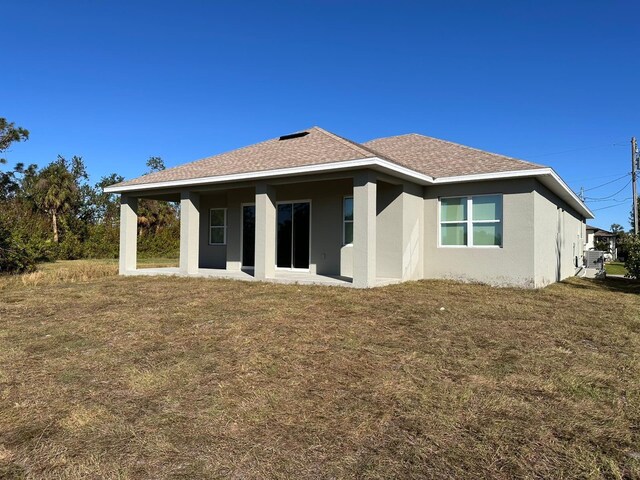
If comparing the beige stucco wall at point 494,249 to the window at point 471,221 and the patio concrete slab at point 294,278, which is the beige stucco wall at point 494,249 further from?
the patio concrete slab at point 294,278

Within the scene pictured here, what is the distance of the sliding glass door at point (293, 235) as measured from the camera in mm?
13242

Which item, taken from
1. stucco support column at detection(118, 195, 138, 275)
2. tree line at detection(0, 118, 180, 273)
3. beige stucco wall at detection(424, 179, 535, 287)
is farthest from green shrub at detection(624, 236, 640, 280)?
tree line at detection(0, 118, 180, 273)

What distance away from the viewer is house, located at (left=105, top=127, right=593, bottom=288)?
10680mm

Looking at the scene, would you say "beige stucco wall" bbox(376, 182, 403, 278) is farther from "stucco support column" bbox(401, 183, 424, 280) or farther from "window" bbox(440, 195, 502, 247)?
"window" bbox(440, 195, 502, 247)

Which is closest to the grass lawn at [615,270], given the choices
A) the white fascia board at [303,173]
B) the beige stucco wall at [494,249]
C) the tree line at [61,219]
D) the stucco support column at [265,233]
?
the tree line at [61,219]

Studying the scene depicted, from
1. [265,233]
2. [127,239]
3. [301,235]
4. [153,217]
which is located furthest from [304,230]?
[153,217]

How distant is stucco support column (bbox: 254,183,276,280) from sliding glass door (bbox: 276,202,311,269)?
5.73 ft

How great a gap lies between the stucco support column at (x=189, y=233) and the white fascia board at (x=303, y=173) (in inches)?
21.4

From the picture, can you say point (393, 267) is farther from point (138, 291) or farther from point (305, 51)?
point (305, 51)

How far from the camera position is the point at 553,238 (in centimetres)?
1351

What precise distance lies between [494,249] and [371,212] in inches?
152

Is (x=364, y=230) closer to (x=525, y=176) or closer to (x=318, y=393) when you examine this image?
(x=525, y=176)

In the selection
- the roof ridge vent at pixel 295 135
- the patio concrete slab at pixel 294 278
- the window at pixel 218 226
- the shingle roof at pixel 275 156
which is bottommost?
the patio concrete slab at pixel 294 278

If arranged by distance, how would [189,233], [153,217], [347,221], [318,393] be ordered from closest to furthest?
1. [318,393]
2. [347,221]
3. [189,233]
4. [153,217]
